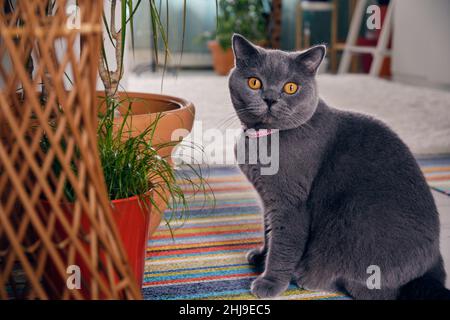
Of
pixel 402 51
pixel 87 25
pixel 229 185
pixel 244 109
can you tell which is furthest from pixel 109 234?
pixel 402 51

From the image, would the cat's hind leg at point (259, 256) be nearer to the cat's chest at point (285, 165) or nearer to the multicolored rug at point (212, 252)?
the multicolored rug at point (212, 252)

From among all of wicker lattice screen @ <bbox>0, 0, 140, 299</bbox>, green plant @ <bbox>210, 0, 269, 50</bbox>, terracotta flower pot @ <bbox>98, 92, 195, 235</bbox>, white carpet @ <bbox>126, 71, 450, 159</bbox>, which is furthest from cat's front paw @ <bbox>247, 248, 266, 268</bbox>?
green plant @ <bbox>210, 0, 269, 50</bbox>

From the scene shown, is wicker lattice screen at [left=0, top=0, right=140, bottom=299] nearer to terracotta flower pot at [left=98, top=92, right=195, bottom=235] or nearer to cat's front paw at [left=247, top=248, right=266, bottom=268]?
terracotta flower pot at [left=98, top=92, right=195, bottom=235]

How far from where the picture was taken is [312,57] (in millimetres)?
982

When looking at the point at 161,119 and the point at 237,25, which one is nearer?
the point at 161,119

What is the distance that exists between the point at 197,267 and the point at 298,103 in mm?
426

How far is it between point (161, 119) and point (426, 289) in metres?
0.61

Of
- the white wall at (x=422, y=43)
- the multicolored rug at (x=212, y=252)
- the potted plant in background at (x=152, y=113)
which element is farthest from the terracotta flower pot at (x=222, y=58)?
the potted plant in background at (x=152, y=113)

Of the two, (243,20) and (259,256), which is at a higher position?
(243,20)

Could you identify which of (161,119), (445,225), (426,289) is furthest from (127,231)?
(445,225)

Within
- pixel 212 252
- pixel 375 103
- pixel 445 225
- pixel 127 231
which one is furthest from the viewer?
pixel 375 103

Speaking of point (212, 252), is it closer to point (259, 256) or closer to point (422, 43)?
point (259, 256)

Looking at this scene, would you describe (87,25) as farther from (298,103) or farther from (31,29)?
(298,103)
